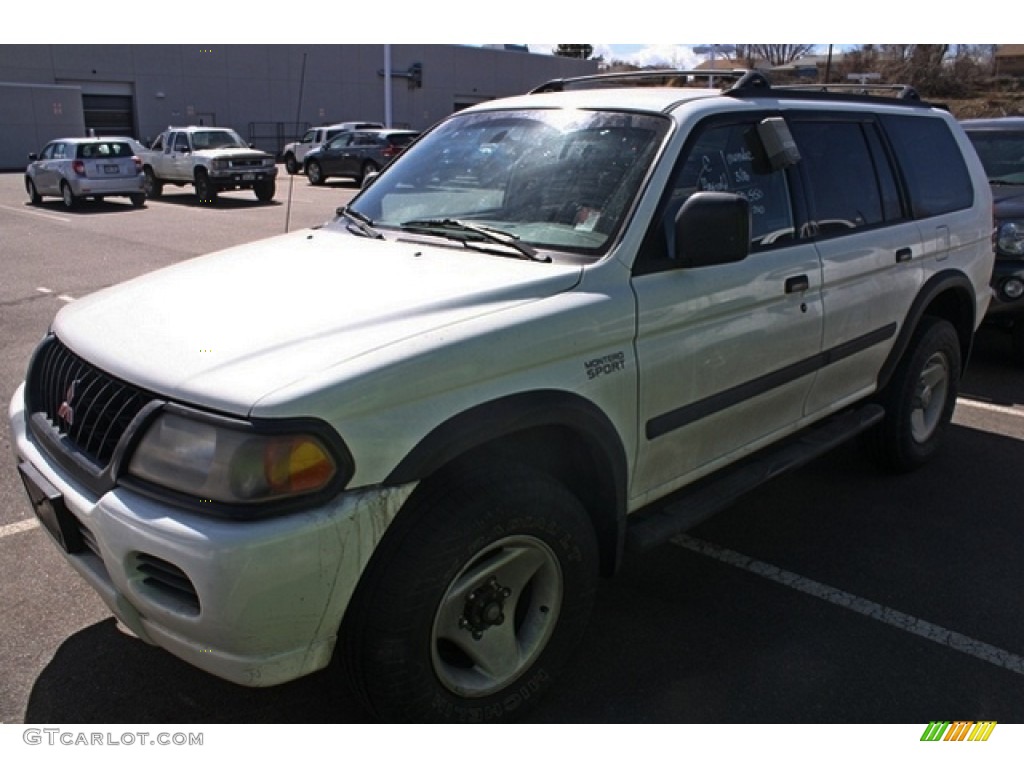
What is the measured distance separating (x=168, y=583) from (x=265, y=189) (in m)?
20.3

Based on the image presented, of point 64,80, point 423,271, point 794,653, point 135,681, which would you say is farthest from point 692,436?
point 64,80

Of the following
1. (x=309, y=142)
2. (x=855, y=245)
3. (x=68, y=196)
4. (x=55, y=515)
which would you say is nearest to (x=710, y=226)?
(x=855, y=245)

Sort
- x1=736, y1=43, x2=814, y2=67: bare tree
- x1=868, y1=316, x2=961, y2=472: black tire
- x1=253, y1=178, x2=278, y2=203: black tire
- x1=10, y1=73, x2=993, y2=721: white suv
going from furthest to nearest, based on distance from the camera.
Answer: x1=253, y1=178, x2=278, y2=203: black tire < x1=736, y1=43, x2=814, y2=67: bare tree < x1=868, y1=316, x2=961, y2=472: black tire < x1=10, y1=73, x2=993, y2=721: white suv

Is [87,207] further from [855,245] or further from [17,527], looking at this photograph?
[855,245]

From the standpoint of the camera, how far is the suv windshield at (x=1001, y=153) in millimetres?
7656

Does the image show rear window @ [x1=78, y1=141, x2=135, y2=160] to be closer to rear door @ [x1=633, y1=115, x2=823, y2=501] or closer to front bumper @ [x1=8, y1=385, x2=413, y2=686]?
rear door @ [x1=633, y1=115, x2=823, y2=501]

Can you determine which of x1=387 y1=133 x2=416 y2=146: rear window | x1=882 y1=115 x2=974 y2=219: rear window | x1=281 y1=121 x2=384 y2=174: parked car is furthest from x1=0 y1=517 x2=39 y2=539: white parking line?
x1=281 y1=121 x2=384 y2=174: parked car

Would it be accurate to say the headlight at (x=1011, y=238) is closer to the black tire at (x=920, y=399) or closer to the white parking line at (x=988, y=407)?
the white parking line at (x=988, y=407)

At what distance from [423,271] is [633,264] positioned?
71cm

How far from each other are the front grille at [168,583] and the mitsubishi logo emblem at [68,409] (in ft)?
2.05

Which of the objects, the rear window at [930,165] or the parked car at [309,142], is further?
the parked car at [309,142]

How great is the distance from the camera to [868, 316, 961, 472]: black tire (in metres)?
4.62

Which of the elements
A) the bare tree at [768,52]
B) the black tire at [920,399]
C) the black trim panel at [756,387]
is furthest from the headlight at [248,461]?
the bare tree at [768,52]

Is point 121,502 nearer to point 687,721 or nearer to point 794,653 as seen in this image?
point 687,721
